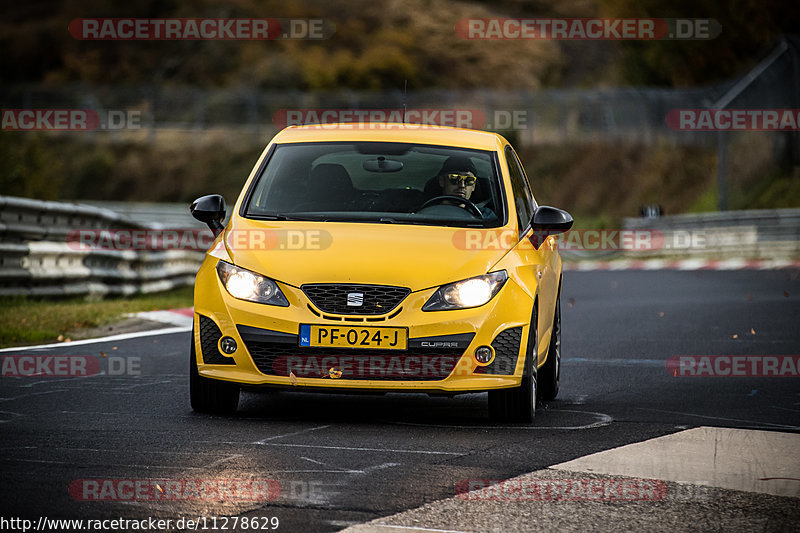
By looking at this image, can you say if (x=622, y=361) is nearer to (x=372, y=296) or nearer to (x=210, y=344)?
(x=372, y=296)

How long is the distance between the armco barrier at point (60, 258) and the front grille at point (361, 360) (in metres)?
7.71

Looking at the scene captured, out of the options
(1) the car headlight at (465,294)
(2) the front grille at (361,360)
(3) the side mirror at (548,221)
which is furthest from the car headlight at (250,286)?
(3) the side mirror at (548,221)

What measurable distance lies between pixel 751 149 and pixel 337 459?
3860cm

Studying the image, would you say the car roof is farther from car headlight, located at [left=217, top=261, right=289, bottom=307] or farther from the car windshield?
car headlight, located at [left=217, top=261, right=289, bottom=307]

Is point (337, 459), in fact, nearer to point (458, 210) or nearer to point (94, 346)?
point (458, 210)

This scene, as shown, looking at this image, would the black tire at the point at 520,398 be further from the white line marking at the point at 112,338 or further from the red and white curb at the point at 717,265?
the red and white curb at the point at 717,265

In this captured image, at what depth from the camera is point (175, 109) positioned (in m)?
72.1

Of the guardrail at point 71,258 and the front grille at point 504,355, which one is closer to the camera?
the front grille at point 504,355

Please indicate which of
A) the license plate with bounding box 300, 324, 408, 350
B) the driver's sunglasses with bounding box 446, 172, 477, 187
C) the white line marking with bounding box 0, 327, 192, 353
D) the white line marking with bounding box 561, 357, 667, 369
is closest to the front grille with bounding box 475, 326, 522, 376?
the license plate with bounding box 300, 324, 408, 350

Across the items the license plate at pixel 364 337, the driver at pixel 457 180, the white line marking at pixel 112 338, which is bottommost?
the white line marking at pixel 112 338

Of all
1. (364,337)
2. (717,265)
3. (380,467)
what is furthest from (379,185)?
(717,265)

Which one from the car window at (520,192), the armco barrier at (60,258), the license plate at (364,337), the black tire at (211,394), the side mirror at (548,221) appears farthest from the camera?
the armco barrier at (60,258)

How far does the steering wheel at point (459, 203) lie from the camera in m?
9.17

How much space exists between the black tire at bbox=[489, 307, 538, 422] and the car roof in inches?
67.9
